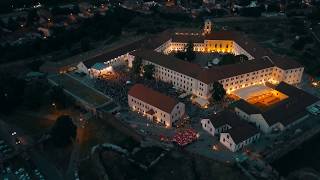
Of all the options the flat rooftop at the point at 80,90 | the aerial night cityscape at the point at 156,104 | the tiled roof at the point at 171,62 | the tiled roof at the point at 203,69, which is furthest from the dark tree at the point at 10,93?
the tiled roof at the point at 203,69

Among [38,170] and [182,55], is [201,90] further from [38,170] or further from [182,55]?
[38,170]

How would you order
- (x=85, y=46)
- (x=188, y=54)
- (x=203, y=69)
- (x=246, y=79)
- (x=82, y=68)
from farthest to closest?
1. (x=85, y=46)
2. (x=188, y=54)
3. (x=82, y=68)
4. (x=246, y=79)
5. (x=203, y=69)

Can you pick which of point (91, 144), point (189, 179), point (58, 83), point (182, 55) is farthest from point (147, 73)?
point (189, 179)

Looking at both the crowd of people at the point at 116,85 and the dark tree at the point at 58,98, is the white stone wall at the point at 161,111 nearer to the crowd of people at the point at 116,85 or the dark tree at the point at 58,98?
the crowd of people at the point at 116,85

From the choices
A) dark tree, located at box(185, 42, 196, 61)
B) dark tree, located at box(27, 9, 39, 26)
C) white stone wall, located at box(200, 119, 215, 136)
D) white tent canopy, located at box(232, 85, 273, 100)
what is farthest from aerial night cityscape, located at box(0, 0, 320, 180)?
dark tree, located at box(27, 9, 39, 26)

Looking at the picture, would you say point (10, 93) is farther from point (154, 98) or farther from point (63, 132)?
point (154, 98)

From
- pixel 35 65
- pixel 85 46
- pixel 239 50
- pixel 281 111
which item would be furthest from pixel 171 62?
pixel 35 65

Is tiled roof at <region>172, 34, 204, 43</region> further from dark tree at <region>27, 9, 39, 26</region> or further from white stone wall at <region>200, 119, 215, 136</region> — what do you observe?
dark tree at <region>27, 9, 39, 26</region>
